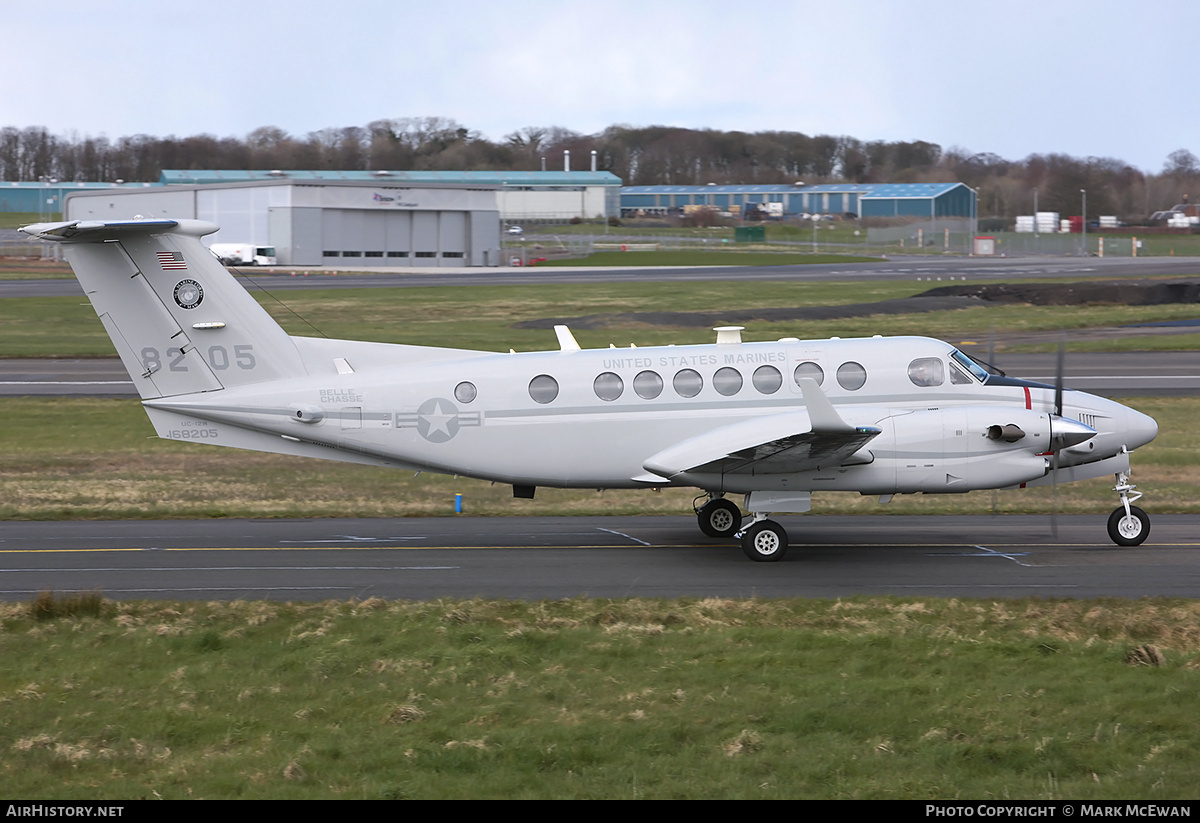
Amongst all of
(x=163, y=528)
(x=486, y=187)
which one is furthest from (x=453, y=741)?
(x=486, y=187)

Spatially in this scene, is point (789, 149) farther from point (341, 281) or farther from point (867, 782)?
point (867, 782)

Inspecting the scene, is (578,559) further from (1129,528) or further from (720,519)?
(1129,528)

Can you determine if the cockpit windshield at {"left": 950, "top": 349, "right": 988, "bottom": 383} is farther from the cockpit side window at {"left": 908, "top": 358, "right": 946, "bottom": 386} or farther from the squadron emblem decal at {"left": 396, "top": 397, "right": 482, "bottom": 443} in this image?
the squadron emblem decal at {"left": 396, "top": 397, "right": 482, "bottom": 443}

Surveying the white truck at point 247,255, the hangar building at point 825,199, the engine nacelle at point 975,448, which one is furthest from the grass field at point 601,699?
the hangar building at point 825,199

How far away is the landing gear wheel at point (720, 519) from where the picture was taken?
18172 mm

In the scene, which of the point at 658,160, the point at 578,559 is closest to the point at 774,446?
the point at 578,559

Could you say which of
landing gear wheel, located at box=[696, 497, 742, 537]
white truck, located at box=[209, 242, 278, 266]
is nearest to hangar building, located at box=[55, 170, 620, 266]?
white truck, located at box=[209, 242, 278, 266]

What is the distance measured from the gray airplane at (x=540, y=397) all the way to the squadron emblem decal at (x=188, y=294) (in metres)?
0.03

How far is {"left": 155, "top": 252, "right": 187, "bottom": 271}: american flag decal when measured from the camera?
55.7 ft

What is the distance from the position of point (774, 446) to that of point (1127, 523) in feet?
18.4

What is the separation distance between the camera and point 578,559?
16641 mm

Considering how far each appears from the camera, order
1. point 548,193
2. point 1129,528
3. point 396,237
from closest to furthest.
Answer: point 1129,528
point 396,237
point 548,193

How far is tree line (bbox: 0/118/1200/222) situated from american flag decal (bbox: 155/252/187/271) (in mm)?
129290

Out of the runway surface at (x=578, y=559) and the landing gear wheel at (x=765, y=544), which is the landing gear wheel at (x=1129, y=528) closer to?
the runway surface at (x=578, y=559)
